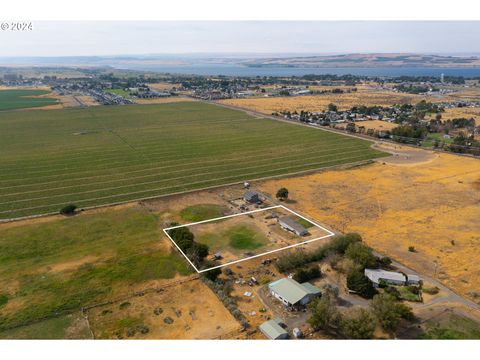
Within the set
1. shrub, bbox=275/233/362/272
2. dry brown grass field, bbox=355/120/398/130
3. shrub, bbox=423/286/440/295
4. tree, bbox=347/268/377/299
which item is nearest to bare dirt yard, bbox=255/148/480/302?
shrub, bbox=423/286/440/295

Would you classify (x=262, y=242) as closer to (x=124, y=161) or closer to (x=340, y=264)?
(x=340, y=264)

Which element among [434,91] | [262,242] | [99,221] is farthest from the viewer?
[434,91]

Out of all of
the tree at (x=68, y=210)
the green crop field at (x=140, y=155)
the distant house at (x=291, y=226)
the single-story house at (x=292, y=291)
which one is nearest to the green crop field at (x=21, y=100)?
the green crop field at (x=140, y=155)

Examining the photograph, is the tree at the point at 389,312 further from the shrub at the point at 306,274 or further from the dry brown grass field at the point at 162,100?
the dry brown grass field at the point at 162,100

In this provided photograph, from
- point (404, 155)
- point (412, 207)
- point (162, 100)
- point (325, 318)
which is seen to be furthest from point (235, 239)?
point (162, 100)

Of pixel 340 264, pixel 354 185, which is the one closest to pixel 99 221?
pixel 340 264

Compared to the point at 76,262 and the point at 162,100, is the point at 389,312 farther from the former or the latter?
the point at 162,100
